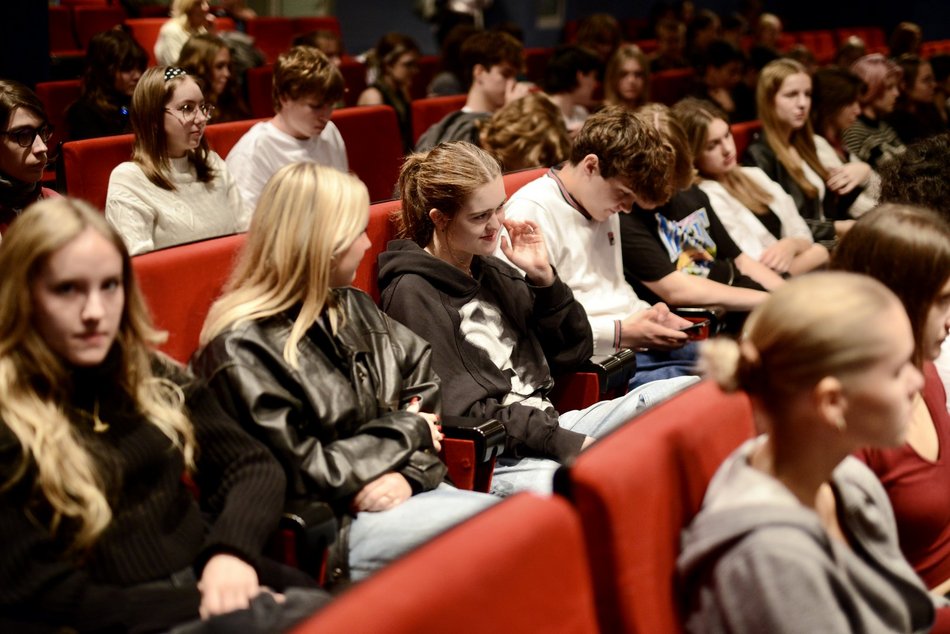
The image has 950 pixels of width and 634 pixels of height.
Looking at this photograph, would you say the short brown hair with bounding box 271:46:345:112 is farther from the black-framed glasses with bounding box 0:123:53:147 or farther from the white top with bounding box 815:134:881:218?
the white top with bounding box 815:134:881:218

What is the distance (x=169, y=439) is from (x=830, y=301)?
0.90m

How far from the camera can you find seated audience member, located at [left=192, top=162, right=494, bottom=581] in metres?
1.68

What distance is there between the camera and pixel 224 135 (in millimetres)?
3553

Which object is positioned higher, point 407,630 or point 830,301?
point 830,301

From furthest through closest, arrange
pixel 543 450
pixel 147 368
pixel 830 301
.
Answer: pixel 543 450 → pixel 147 368 → pixel 830 301

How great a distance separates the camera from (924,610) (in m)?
1.29

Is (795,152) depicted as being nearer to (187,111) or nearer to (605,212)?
(605,212)

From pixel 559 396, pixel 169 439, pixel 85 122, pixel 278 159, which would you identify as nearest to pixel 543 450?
pixel 559 396

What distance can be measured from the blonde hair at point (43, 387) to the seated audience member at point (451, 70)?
4.52m

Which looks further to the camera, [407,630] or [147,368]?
[147,368]

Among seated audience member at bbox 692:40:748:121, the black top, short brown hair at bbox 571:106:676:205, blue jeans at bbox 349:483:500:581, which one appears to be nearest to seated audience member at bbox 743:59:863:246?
the black top

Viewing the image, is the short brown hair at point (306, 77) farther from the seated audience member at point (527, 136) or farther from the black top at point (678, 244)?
the black top at point (678, 244)

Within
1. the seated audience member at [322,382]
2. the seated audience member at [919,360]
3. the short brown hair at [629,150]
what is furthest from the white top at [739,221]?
the seated audience member at [322,382]

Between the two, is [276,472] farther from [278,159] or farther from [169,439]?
[278,159]
